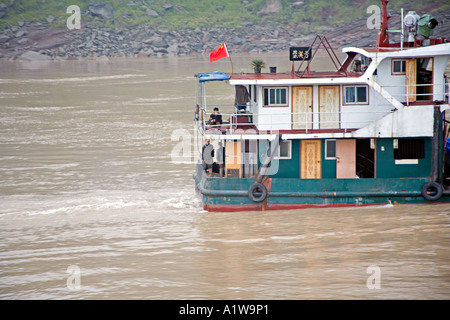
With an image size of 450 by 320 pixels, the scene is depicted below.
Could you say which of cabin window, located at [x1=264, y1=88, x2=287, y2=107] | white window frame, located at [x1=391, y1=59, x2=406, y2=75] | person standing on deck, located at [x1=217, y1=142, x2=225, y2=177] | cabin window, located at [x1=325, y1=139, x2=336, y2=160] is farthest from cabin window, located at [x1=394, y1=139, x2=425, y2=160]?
person standing on deck, located at [x1=217, y1=142, x2=225, y2=177]

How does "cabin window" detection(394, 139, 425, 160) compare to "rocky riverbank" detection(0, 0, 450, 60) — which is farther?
"rocky riverbank" detection(0, 0, 450, 60)

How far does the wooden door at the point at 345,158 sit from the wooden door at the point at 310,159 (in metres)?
0.56

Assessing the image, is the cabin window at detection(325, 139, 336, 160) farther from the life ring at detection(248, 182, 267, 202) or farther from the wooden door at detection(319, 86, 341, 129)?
the life ring at detection(248, 182, 267, 202)

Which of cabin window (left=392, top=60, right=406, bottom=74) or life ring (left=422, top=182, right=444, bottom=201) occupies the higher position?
cabin window (left=392, top=60, right=406, bottom=74)

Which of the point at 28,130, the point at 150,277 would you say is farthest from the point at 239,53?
the point at 150,277

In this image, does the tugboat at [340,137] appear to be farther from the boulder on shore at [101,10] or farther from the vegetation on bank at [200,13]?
the boulder on shore at [101,10]

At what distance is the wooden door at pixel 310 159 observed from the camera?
63.5ft

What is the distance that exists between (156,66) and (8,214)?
54775 millimetres

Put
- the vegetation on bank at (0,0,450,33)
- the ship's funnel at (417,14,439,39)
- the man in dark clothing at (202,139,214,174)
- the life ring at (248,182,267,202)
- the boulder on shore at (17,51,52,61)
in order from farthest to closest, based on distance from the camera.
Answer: the vegetation on bank at (0,0,450,33)
the boulder on shore at (17,51,52,61)
the ship's funnel at (417,14,439,39)
the man in dark clothing at (202,139,214,174)
the life ring at (248,182,267,202)

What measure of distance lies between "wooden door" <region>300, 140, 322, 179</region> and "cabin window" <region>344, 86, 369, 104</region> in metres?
1.62

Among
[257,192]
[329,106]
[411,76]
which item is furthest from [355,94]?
[257,192]

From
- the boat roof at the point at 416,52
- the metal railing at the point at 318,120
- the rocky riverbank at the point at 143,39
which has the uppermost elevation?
the rocky riverbank at the point at 143,39

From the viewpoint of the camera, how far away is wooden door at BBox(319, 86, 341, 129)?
63.6 ft

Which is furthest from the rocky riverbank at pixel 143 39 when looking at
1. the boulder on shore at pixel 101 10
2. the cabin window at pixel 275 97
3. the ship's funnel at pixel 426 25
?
the cabin window at pixel 275 97
